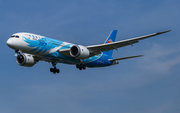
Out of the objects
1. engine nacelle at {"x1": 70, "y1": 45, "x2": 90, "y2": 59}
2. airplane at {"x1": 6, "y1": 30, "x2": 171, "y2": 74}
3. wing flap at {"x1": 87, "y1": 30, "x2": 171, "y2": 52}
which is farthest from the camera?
engine nacelle at {"x1": 70, "y1": 45, "x2": 90, "y2": 59}

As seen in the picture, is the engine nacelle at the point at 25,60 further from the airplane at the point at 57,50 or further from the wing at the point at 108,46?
the wing at the point at 108,46

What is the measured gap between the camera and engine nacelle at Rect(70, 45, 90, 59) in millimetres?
34781

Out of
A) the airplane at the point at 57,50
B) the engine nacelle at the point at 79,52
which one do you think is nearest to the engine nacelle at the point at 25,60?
the airplane at the point at 57,50

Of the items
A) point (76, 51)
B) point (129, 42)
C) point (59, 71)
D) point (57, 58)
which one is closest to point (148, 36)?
point (129, 42)

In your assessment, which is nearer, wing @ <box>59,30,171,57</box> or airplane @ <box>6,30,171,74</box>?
airplane @ <box>6,30,171,74</box>

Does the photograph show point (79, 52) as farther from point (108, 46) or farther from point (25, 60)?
point (25, 60)

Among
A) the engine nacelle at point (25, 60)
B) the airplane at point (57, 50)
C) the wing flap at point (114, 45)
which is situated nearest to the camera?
the airplane at point (57, 50)

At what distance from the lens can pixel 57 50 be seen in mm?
35656

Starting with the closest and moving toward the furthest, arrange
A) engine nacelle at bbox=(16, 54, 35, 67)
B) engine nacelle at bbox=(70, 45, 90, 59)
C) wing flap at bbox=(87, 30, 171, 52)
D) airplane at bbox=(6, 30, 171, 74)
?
airplane at bbox=(6, 30, 171, 74), wing flap at bbox=(87, 30, 171, 52), engine nacelle at bbox=(70, 45, 90, 59), engine nacelle at bbox=(16, 54, 35, 67)

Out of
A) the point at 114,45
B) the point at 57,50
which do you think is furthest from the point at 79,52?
the point at 114,45

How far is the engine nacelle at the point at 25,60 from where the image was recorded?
37219mm

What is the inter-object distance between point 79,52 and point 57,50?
3092 mm

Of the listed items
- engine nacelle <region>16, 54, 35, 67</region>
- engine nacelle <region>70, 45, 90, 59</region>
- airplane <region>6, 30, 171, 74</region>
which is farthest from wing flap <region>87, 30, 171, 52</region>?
engine nacelle <region>16, 54, 35, 67</region>

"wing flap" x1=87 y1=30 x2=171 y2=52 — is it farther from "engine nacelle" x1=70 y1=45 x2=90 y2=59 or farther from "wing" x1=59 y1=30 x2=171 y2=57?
"engine nacelle" x1=70 y1=45 x2=90 y2=59
